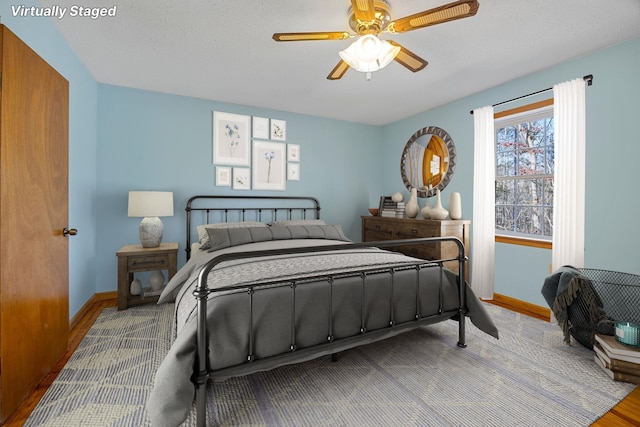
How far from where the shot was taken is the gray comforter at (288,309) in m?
1.33

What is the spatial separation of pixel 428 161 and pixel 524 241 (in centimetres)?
161

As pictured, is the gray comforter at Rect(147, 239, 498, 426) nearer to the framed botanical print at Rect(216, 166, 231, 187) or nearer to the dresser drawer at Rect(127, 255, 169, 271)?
the dresser drawer at Rect(127, 255, 169, 271)

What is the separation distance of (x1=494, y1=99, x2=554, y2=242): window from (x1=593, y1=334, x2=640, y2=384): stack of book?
58.5 inches

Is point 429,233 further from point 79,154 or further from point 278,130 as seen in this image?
point 79,154

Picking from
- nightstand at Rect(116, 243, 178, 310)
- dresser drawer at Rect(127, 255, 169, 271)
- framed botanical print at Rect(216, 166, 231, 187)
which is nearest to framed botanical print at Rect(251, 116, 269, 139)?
framed botanical print at Rect(216, 166, 231, 187)

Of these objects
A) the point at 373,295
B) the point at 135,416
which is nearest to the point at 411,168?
the point at 373,295

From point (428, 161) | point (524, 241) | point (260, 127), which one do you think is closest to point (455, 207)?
point (524, 241)

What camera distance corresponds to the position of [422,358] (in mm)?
2133

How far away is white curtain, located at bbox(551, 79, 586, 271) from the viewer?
2.72 metres

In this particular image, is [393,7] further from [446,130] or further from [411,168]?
[411,168]

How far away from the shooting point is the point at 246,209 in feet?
13.4

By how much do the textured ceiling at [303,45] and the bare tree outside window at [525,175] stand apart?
1.86 ft

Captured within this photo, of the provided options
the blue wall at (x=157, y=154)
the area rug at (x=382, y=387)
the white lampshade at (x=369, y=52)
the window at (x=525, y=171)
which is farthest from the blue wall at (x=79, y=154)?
the window at (x=525, y=171)

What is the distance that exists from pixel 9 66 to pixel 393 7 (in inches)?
87.4
